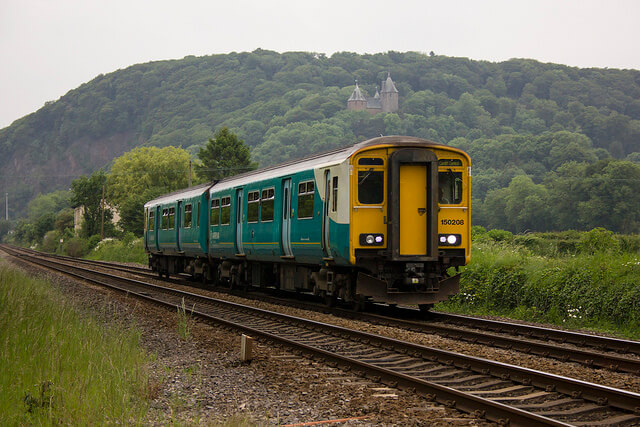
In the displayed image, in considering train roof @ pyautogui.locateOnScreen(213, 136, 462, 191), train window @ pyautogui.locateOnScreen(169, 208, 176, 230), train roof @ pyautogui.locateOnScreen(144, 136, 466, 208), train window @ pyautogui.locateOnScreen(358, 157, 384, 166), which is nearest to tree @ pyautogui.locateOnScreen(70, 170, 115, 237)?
train window @ pyautogui.locateOnScreen(169, 208, 176, 230)

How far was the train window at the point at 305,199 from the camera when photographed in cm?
1555

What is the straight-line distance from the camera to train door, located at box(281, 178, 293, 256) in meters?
16.8

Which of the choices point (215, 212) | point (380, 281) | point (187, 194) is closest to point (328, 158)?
point (380, 281)

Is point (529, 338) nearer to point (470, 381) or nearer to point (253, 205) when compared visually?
point (470, 381)

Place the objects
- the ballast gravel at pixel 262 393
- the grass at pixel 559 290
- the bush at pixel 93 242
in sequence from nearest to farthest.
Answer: the ballast gravel at pixel 262 393 → the grass at pixel 559 290 → the bush at pixel 93 242

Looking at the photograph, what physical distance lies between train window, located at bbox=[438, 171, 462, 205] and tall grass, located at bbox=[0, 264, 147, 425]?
21.0 feet

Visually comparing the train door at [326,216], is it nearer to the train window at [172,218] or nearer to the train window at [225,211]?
the train window at [225,211]

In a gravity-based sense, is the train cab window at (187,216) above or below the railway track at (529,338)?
above

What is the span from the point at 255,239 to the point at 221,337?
23.8ft

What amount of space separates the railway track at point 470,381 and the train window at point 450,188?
372cm

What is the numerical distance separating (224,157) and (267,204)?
65.0m

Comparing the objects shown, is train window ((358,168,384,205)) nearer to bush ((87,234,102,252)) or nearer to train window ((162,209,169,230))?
train window ((162,209,169,230))

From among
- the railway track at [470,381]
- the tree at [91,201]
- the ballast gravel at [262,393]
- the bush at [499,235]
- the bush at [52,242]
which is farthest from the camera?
the bush at [52,242]

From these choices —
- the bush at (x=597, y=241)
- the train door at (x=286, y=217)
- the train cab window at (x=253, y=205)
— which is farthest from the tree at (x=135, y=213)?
the bush at (x=597, y=241)
